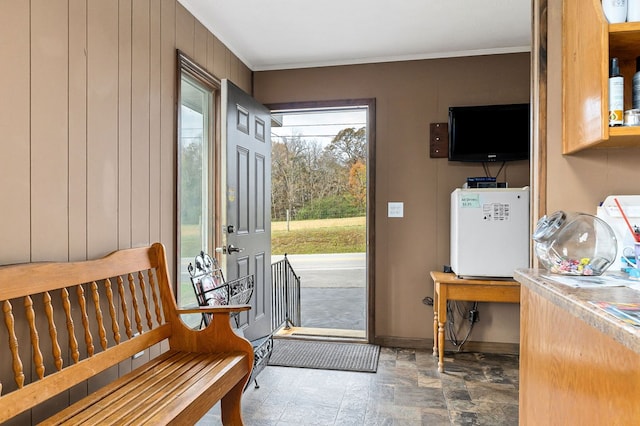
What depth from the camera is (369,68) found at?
11.5 ft

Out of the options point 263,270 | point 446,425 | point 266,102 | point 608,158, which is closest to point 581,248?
point 608,158

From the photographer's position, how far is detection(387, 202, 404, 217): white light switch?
345 centimetres

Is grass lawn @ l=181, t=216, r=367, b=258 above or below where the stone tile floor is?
above

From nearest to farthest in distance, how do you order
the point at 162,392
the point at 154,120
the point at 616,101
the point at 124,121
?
the point at 616,101 → the point at 162,392 → the point at 124,121 → the point at 154,120

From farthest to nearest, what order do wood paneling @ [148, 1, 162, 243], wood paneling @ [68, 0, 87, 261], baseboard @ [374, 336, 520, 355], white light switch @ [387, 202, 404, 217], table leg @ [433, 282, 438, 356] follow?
1. white light switch @ [387, 202, 404, 217]
2. baseboard @ [374, 336, 520, 355]
3. table leg @ [433, 282, 438, 356]
4. wood paneling @ [148, 1, 162, 243]
5. wood paneling @ [68, 0, 87, 261]

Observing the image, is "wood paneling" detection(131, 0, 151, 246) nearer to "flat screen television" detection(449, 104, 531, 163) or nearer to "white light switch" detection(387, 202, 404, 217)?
"white light switch" detection(387, 202, 404, 217)

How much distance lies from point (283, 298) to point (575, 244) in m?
3.86

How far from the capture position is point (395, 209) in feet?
11.4

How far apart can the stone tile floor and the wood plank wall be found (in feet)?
3.74

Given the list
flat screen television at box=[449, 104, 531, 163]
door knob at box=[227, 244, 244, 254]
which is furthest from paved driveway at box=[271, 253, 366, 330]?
flat screen television at box=[449, 104, 531, 163]

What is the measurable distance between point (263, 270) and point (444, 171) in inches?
69.0

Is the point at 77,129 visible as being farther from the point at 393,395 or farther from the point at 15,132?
the point at 393,395

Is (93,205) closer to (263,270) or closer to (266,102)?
(263,270)

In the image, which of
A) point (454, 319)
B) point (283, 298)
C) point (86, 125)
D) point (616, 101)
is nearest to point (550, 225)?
point (616, 101)
